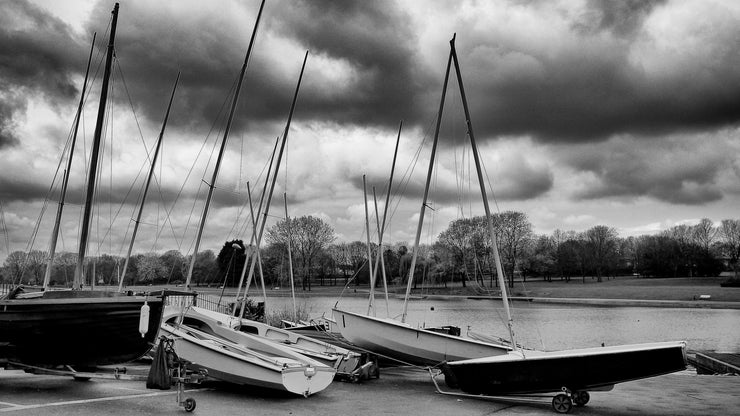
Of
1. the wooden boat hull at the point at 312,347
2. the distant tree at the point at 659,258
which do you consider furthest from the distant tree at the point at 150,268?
the distant tree at the point at 659,258

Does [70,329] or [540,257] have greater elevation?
[540,257]

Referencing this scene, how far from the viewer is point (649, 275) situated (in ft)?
416

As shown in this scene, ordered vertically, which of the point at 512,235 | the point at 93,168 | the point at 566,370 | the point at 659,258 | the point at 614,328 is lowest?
the point at 614,328

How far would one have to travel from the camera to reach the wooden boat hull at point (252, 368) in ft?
39.0

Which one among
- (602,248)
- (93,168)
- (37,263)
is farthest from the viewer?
(602,248)

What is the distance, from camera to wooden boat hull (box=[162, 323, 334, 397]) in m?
11.9

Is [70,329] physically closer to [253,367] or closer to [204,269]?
[253,367]

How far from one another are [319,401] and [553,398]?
16.9ft

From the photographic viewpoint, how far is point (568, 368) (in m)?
11.9

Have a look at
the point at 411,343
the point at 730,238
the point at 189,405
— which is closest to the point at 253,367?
the point at 189,405

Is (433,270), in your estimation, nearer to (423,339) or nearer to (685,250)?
(685,250)

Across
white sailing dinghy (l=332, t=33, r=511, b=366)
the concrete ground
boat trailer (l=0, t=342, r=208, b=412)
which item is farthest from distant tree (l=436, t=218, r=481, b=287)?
boat trailer (l=0, t=342, r=208, b=412)

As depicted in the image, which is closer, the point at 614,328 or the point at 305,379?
the point at 305,379

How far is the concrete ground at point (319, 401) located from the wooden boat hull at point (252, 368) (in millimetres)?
373
